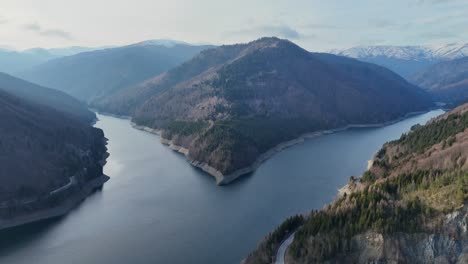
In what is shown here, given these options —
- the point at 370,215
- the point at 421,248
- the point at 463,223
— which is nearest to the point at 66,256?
the point at 370,215

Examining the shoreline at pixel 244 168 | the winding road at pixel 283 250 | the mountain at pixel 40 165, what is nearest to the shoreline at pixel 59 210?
the mountain at pixel 40 165

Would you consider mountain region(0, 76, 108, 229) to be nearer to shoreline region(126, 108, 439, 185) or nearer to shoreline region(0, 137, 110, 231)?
shoreline region(0, 137, 110, 231)

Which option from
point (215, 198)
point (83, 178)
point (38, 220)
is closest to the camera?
point (38, 220)

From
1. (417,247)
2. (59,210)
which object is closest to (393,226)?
(417,247)

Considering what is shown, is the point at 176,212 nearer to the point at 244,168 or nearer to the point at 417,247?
the point at 244,168

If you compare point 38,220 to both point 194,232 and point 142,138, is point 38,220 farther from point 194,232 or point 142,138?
point 142,138

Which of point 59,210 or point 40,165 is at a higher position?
point 40,165
